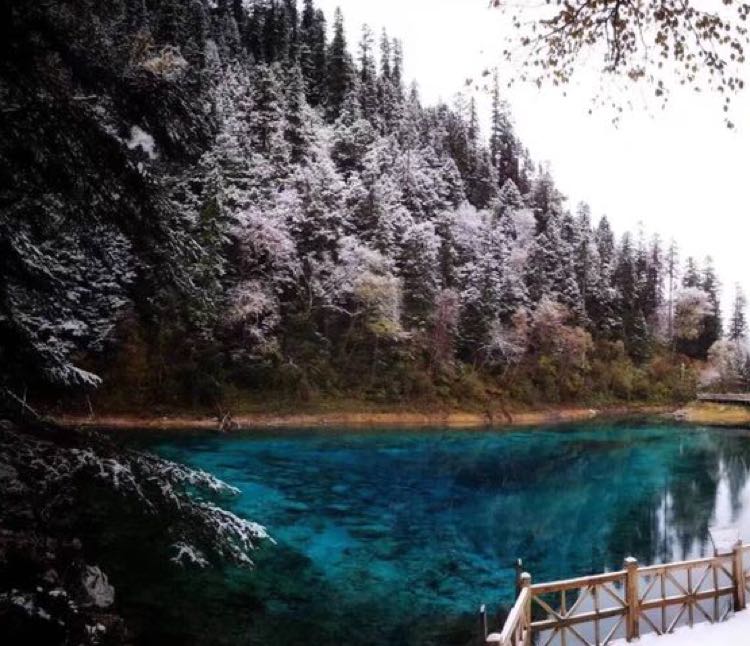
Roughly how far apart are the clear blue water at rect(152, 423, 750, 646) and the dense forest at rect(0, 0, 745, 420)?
6.52 m

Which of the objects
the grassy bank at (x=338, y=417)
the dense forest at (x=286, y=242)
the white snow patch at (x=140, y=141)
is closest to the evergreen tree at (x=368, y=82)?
the dense forest at (x=286, y=242)

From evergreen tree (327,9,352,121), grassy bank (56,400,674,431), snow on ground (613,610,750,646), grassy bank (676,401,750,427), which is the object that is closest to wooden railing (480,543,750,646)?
snow on ground (613,610,750,646)

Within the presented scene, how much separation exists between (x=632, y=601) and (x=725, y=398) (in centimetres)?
5203

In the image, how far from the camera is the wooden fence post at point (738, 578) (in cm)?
956

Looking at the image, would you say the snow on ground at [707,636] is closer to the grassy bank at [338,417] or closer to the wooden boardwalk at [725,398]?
the grassy bank at [338,417]

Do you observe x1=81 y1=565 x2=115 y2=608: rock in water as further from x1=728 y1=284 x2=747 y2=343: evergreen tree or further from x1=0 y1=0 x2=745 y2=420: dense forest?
x1=728 y1=284 x2=747 y2=343: evergreen tree

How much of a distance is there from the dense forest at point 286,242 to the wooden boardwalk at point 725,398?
10.3 feet

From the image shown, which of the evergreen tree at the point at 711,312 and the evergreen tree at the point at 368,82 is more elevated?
the evergreen tree at the point at 368,82

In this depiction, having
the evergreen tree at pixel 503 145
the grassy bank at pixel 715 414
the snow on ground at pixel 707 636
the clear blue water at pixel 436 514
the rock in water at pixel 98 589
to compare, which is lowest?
the grassy bank at pixel 715 414

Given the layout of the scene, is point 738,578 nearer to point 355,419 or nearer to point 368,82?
point 355,419

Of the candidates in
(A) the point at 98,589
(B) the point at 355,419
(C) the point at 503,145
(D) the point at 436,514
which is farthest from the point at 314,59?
(A) the point at 98,589

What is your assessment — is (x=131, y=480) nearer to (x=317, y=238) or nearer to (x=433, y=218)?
(x=317, y=238)

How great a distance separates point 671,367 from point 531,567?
52795 mm

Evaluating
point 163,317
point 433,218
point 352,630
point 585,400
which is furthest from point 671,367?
point 352,630
